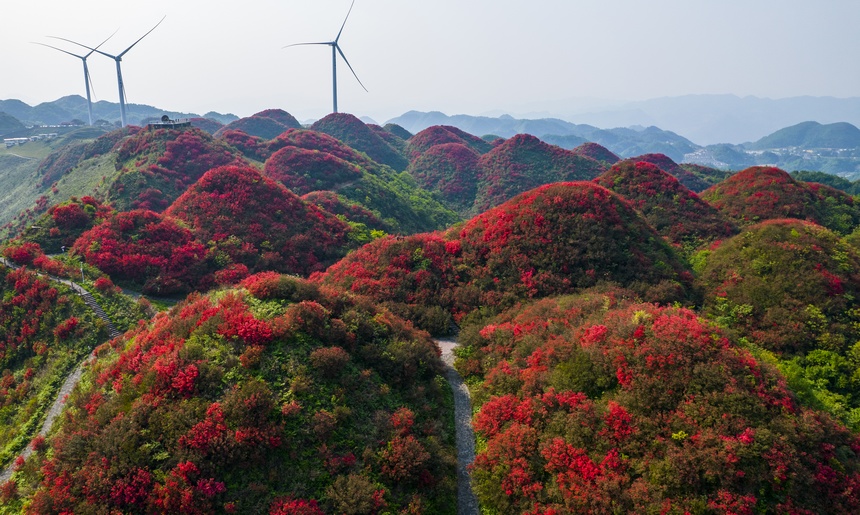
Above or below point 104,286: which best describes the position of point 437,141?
above

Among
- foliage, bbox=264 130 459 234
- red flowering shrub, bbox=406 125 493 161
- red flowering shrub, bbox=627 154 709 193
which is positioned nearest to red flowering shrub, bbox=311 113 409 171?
red flowering shrub, bbox=406 125 493 161

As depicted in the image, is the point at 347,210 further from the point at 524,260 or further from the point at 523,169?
the point at 523,169

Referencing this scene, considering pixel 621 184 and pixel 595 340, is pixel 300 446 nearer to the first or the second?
pixel 595 340

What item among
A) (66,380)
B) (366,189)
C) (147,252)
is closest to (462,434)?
(66,380)

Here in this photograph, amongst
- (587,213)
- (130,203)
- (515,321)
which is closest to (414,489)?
(515,321)

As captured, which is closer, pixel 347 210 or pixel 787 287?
pixel 787 287
